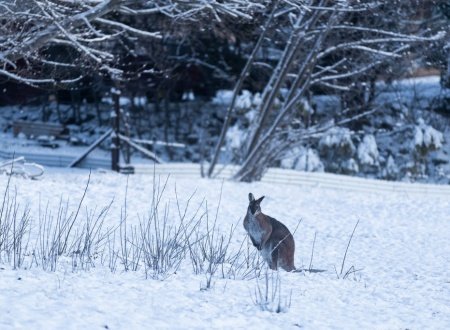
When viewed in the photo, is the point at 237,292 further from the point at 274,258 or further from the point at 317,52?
the point at 317,52

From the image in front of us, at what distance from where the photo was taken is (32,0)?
12547 mm

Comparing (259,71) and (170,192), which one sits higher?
(259,71)

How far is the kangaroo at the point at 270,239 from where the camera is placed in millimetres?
8781

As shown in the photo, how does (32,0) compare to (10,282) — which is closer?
(10,282)

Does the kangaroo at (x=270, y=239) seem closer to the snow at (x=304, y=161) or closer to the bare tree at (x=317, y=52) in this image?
the bare tree at (x=317, y=52)

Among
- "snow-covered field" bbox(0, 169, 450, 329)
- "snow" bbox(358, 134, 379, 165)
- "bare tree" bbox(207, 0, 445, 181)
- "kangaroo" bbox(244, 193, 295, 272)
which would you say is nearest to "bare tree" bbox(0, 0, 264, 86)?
"snow-covered field" bbox(0, 169, 450, 329)

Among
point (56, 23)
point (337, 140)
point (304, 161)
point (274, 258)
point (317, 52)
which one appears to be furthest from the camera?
point (337, 140)

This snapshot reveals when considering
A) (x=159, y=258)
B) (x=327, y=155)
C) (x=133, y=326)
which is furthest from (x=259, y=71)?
(x=133, y=326)

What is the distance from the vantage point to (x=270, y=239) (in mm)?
8898

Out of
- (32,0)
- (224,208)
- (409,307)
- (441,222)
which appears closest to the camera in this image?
(409,307)

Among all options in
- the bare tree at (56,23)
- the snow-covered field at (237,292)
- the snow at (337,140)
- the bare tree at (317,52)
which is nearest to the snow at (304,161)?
the snow at (337,140)

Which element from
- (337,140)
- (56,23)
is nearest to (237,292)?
(56,23)

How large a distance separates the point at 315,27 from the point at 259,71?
6598 millimetres

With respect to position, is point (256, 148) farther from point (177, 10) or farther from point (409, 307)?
point (409, 307)
